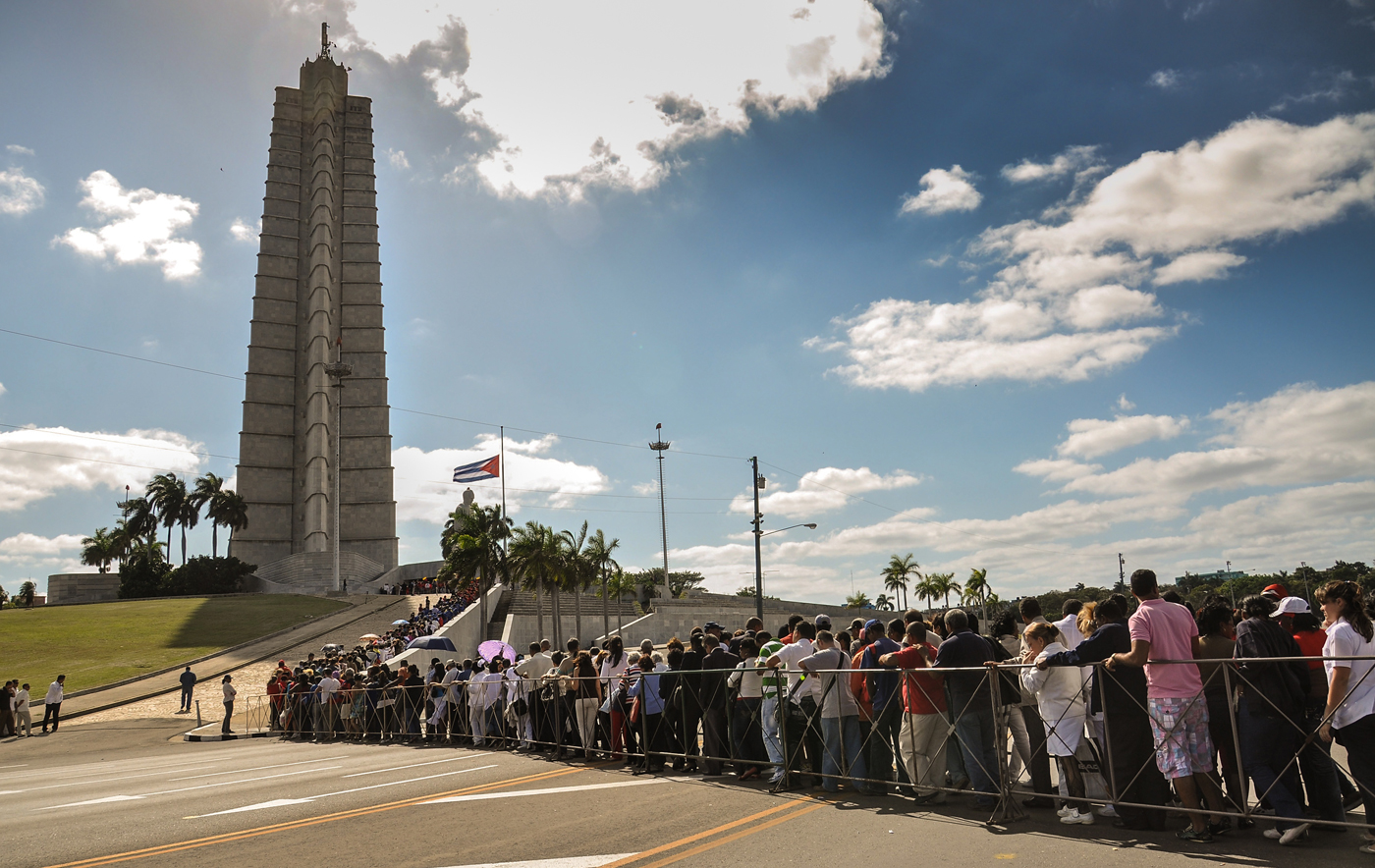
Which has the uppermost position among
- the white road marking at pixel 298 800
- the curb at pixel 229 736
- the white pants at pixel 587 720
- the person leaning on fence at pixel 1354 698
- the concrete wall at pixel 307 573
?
the concrete wall at pixel 307 573

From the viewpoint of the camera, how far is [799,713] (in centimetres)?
901

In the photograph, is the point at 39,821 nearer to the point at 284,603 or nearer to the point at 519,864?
the point at 519,864

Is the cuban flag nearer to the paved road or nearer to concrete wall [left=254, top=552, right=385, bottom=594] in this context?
concrete wall [left=254, top=552, right=385, bottom=594]

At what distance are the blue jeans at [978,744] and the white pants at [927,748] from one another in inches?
12.3

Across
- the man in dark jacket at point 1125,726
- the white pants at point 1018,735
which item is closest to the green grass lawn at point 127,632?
the white pants at point 1018,735

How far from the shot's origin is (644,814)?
7.59 m

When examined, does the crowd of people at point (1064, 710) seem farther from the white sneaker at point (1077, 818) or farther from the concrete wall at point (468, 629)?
the concrete wall at point (468, 629)

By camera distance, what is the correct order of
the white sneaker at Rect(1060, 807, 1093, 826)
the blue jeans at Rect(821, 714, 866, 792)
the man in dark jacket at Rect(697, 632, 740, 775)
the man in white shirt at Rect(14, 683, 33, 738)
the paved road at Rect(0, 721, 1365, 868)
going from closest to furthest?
the paved road at Rect(0, 721, 1365, 868)
the white sneaker at Rect(1060, 807, 1093, 826)
the blue jeans at Rect(821, 714, 866, 792)
the man in dark jacket at Rect(697, 632, 740, 775)
the man in white shirt at Rect(14, 683, 33, 738)

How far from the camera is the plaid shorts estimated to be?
5.98m

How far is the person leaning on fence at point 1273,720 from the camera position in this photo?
5738 millimetres

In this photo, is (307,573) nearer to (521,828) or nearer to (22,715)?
(22,715)

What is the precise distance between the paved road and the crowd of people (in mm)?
342

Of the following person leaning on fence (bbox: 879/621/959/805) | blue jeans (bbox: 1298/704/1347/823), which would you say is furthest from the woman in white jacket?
blue jeans (bbox: 1298/704/1347/823)

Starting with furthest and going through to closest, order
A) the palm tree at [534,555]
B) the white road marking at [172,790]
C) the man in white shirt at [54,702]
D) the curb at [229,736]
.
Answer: the palm tree at [534,555], the man in white shirt at [54,702], the curb at [229,736], the white road marking at [172,790]
